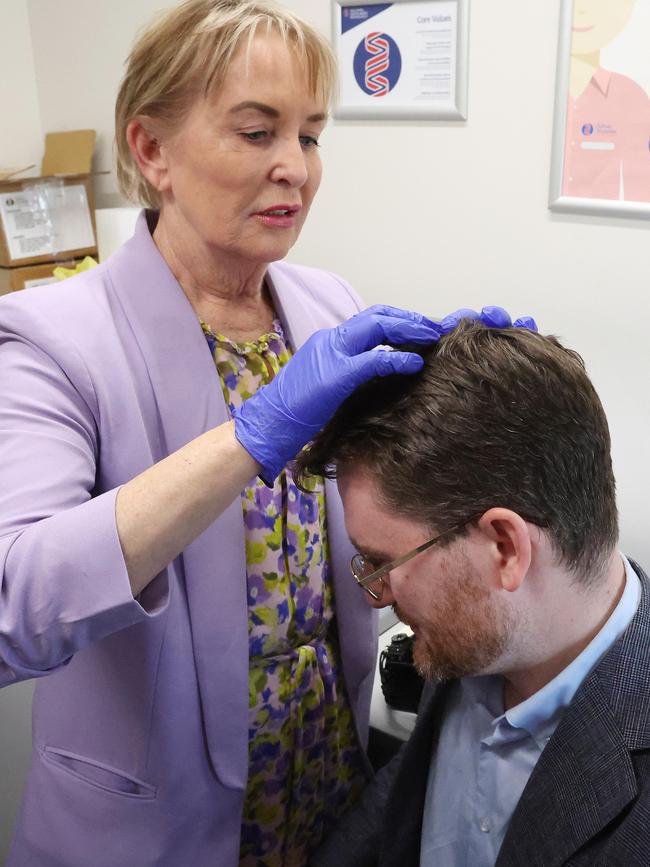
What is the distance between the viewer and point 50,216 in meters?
2.99

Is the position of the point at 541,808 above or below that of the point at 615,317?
below

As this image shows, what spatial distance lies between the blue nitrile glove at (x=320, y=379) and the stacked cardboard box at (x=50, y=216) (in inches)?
84.6

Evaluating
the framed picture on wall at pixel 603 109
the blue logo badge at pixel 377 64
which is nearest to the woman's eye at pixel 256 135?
the framed picture on wall at pixel 603 109

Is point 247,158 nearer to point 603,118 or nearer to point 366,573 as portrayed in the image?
point 366,573

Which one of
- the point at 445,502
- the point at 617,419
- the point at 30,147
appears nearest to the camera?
the point at 445,502

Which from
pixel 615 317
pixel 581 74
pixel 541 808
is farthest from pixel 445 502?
pixel 581 74

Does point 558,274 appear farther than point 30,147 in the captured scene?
No

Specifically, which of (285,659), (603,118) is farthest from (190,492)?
(603,118)

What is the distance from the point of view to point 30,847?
1.24 meters

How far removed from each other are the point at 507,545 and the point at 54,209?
2480 mm

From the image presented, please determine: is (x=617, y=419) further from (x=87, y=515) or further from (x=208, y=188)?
(x=87, y=515)

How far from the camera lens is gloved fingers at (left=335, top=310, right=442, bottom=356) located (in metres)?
1.01

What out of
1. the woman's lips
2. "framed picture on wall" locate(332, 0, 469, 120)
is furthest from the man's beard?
"framed picture on wall" locate(332, 0, 469, 120)

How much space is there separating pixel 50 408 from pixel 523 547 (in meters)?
0.57
